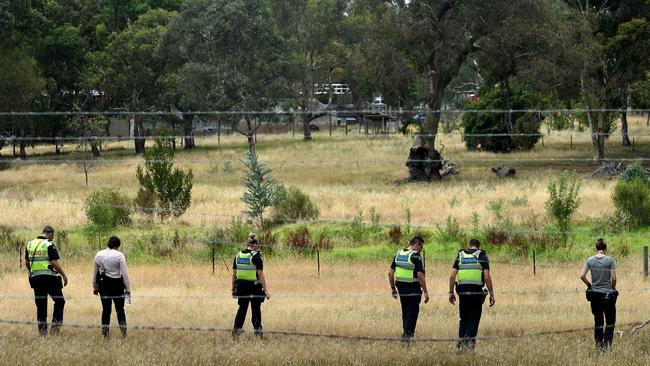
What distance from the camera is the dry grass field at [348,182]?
3825cm

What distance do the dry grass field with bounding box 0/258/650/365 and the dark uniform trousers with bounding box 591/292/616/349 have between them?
0.76ft

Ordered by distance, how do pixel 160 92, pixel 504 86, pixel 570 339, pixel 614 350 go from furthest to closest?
pixel 160 92, pixel 504 86, pixel 570 339, pixel 614 350

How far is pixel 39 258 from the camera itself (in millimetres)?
16234

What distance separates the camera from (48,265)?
640 inches

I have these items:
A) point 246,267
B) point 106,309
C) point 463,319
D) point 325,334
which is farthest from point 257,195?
point 463,319

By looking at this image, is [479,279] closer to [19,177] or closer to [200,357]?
[200,357]

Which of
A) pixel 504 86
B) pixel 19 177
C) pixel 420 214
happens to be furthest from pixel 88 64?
pixel 420 214

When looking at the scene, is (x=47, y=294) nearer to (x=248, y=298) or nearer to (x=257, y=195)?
(x=248, y=298)

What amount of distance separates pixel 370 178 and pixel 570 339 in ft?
133

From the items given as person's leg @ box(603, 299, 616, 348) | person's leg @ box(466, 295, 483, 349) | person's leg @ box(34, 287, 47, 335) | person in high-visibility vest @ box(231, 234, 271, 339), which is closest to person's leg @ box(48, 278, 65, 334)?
person's leg @ box(34, 287, 47, 335)

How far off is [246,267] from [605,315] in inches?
217

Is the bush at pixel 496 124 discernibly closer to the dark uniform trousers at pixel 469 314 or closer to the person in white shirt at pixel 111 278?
the dark uniform trousers at pixel 469 314

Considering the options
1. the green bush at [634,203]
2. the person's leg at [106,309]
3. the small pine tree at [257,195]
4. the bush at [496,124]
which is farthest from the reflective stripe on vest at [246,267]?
the bush at [496,124]

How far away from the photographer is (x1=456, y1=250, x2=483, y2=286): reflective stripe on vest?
15258 millimetres
